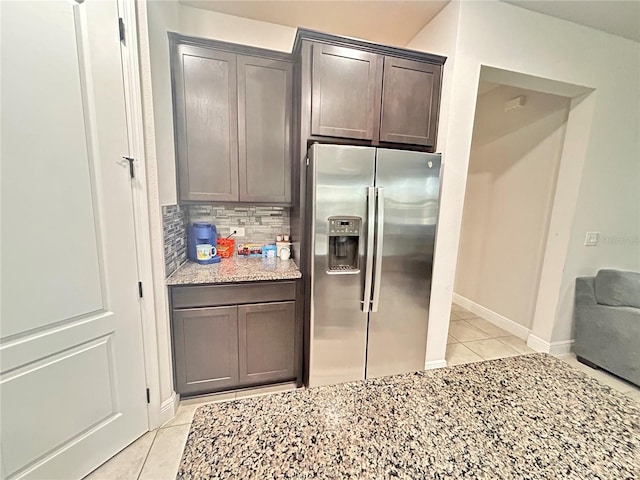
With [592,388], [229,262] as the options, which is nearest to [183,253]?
[229,262]

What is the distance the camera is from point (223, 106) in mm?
1911

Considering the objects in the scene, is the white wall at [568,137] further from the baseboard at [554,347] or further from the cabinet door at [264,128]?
the cabinet door at [264,128]

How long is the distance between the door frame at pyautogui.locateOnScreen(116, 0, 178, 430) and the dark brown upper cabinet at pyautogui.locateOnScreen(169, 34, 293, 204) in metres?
0.42

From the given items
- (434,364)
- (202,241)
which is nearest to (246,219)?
(202,241)

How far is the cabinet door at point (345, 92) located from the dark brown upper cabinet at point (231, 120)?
12.1 inches

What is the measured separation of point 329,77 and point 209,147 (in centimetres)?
100

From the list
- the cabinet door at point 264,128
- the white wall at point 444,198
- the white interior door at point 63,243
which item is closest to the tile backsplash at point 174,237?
the white interior door at point 63,243

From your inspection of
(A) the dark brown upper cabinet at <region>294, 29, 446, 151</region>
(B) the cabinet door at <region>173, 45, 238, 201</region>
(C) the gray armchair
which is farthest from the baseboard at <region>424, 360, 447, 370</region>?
(B) the cabinet door at <region>173, 45, 238, 201</region>

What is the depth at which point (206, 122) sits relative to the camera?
1.90 m

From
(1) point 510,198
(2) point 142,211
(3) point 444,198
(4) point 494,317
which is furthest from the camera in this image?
(4) point 494,317

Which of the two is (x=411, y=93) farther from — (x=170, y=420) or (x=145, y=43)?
(x=170, y=420)

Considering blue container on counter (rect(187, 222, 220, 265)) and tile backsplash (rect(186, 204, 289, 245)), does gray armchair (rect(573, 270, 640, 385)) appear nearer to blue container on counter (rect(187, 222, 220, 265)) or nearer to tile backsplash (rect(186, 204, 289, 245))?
tile backsplash (rect(186, 204, 289, 245))

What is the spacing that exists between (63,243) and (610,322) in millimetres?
3925

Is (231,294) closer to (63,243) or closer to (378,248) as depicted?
(63,243)
